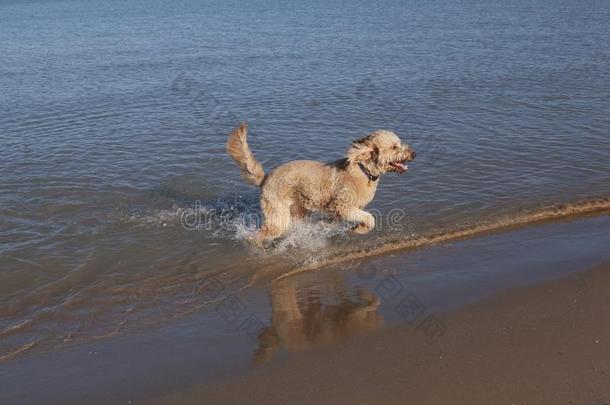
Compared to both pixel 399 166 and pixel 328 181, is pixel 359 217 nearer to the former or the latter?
pixel 328 181

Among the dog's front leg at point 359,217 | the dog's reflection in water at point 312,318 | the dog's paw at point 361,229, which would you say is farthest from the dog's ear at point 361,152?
the dog's reflection in water at point 312,318

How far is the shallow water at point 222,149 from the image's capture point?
7555mm

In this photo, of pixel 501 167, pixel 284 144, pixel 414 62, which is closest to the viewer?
pixel 501 167

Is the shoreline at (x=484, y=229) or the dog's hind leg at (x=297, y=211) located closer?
the shoreline at (x=484, y=229)

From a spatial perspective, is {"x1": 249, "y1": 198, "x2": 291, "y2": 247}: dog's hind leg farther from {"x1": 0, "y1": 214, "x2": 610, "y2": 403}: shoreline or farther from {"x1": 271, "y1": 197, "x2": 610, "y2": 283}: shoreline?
{"x1": 0, "y1": 214, "x2": 610, "y2": 403}: shoreline

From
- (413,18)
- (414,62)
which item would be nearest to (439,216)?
(414,62)

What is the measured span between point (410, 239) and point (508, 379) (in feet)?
12.1

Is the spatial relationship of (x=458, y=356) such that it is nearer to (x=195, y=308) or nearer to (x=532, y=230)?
(x=195, y=308)

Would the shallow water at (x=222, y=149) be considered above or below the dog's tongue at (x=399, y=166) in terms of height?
below

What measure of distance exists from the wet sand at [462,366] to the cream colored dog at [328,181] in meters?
2.52

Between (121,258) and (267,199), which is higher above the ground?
(267,199)

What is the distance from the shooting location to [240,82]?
64.6 feet

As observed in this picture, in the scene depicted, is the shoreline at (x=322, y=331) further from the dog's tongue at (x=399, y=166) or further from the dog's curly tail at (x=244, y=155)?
the dog's curly tail at (x=244, y=155)

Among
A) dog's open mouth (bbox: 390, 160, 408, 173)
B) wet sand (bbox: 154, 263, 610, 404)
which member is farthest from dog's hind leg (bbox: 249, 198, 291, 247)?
wet sand (bbox: 154, 263, 610, 404)
